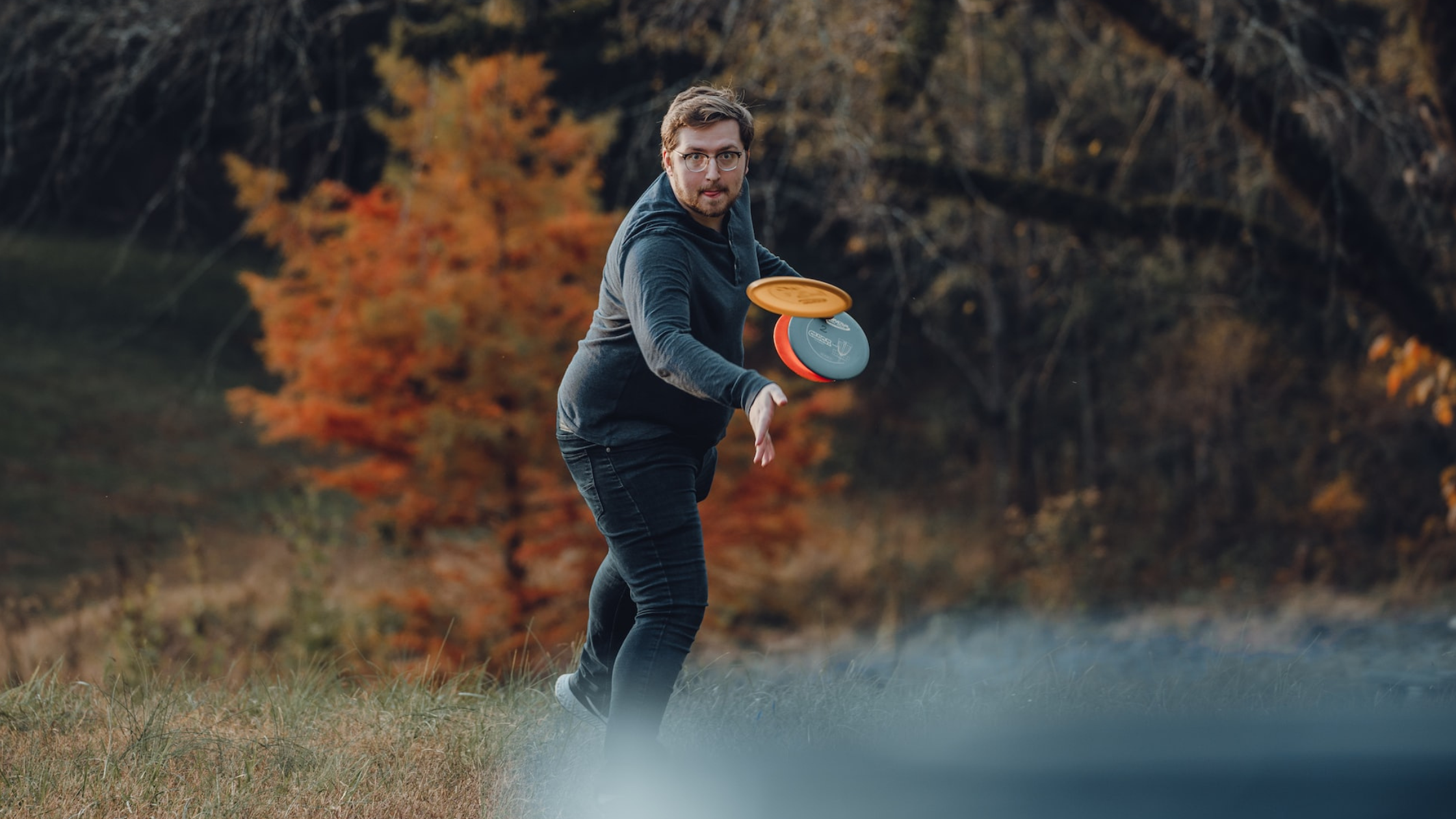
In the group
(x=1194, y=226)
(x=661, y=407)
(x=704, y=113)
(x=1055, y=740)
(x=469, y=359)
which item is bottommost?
(x=469, y=359)

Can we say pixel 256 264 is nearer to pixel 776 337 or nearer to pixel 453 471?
pixel 453 471

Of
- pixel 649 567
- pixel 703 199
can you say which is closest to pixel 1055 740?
pixel 649 567

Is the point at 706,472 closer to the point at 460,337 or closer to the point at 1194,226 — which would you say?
the point at 1194,226

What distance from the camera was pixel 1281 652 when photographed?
4688 mm

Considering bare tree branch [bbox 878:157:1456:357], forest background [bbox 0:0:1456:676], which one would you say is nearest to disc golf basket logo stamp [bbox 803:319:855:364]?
forest background [bbox 0:0:1456:676]

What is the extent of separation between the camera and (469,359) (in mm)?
8875

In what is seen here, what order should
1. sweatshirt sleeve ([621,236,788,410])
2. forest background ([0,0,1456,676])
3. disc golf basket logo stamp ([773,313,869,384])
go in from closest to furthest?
1. sweatshirt sleeve ([621,236,788,410])
2. disc golf basket logo stamp ([773,313,869,384])
3. forest background ([0,0,1456,676])

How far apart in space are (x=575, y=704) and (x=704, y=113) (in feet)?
4.99

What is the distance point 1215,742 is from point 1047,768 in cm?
53

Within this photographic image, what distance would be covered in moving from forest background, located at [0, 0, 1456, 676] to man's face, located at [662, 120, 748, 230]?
5.53 ft

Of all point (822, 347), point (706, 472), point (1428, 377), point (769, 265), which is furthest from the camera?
point (1428, 377)

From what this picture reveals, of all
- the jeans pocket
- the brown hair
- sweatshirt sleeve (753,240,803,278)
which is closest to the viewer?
the brown hair

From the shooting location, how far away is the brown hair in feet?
8.75

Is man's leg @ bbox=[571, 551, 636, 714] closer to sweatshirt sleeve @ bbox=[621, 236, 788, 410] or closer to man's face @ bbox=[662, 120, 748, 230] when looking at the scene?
sweatshirt sleeve @ bbox=[621, 236, 788, 410]
